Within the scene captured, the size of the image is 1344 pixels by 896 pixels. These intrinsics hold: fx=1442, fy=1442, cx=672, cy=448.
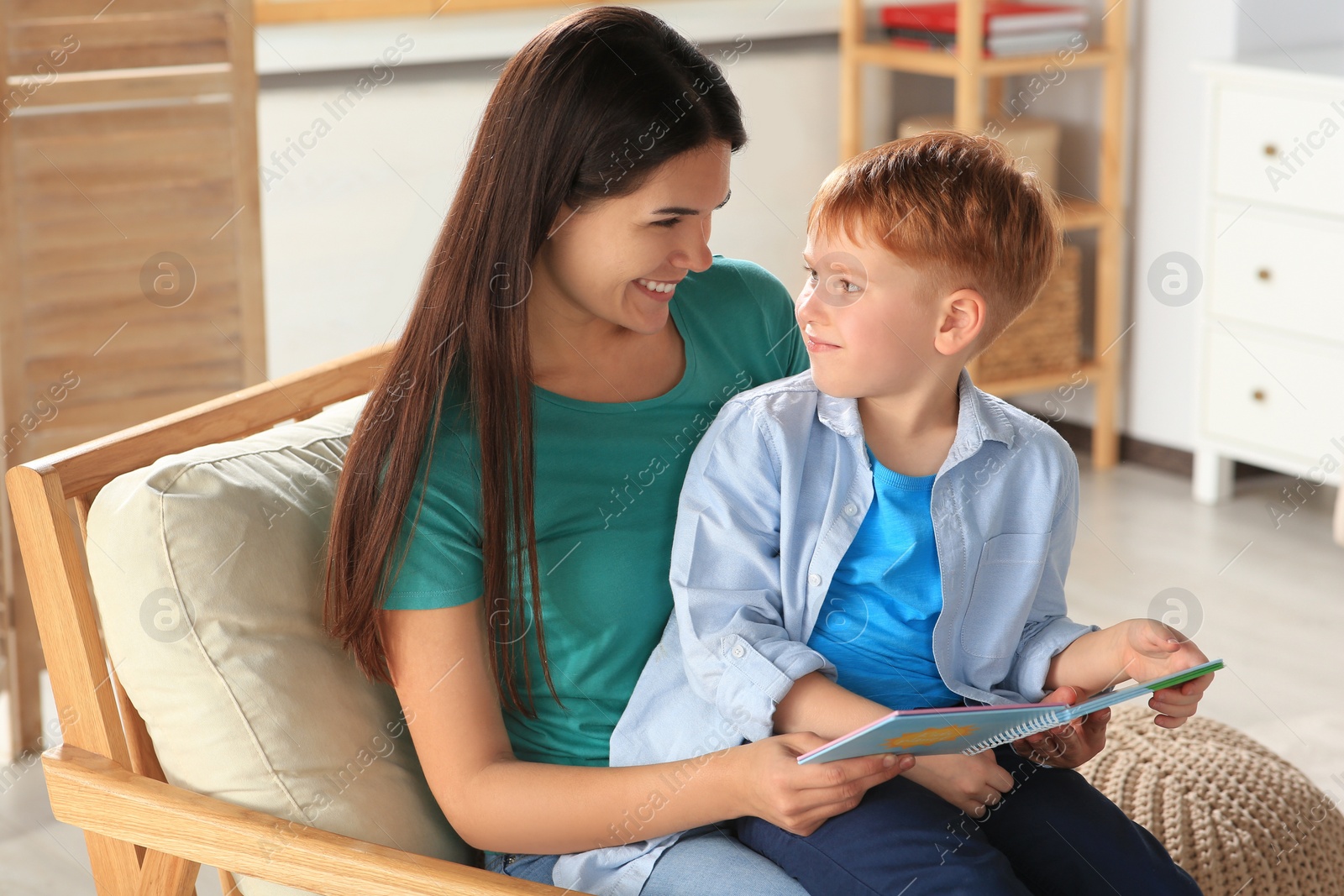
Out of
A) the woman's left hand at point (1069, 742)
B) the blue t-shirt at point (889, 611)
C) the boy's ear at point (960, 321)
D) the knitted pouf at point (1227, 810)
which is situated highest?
the boy's ear at point (960, 321)

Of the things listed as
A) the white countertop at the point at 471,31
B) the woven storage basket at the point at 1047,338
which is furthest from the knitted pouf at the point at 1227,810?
the woven storage basket at the point at 1047,338

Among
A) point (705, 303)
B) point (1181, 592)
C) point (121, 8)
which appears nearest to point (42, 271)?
point (121, 8)

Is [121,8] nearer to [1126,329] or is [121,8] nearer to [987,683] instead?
[987,683]

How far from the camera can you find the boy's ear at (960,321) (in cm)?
129

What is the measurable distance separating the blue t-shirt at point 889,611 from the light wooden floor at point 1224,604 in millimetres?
1431

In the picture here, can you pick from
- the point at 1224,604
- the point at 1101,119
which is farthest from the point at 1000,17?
the point at 1224,604

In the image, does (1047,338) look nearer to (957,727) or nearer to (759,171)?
(759,171)

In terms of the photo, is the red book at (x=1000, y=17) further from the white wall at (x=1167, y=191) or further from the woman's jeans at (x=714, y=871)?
the woman's jeans at (x=714, y=871)

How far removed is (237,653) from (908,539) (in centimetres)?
58

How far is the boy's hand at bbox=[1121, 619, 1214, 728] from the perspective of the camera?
120cm

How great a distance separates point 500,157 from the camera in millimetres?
1204

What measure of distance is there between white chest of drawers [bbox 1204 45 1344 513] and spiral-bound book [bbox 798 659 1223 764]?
244 centimetres

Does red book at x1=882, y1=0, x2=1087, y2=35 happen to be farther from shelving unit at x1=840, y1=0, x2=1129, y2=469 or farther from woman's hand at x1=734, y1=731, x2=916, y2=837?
woman's hand at x1=734, y1=731, x2=916, y2=837

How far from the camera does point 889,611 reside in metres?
1.27
